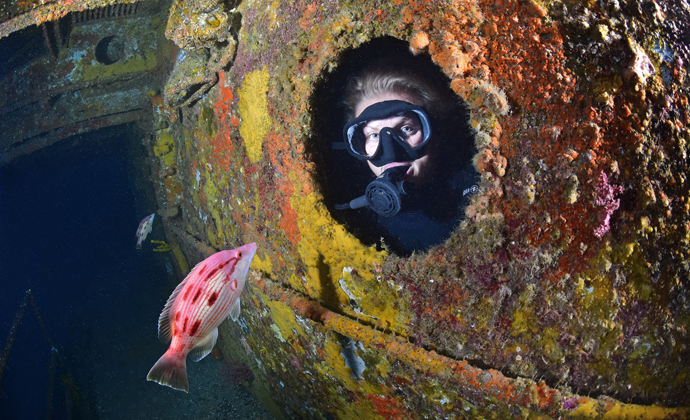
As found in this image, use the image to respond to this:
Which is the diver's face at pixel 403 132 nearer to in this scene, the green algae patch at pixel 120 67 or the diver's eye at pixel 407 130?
the diver's eye at pixel 407 130

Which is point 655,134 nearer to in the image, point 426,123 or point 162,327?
point 426,123

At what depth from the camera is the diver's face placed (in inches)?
91.9

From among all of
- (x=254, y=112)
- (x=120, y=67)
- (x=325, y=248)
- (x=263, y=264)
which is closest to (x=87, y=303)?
(x=120, y=67)

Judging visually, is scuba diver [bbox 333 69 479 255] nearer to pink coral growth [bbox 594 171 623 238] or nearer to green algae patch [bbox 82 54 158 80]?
pink coral growth [bbox 594 171 623 238]

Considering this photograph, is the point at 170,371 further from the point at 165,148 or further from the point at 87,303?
the point at 87,303

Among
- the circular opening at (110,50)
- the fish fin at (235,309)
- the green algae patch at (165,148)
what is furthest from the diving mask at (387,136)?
the circular opening at (110,50)

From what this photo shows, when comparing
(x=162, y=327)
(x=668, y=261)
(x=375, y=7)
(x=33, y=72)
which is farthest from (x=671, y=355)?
(x=33, y=72)

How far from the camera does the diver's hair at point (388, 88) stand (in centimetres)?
235

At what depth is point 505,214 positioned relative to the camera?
4.91 ft

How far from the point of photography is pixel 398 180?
2273 millimetres

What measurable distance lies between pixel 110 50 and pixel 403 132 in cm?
540

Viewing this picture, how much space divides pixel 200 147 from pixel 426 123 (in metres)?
1.98

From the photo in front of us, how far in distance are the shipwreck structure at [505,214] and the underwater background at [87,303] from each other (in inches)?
131

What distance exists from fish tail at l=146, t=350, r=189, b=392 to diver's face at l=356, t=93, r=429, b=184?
6.18 feet
